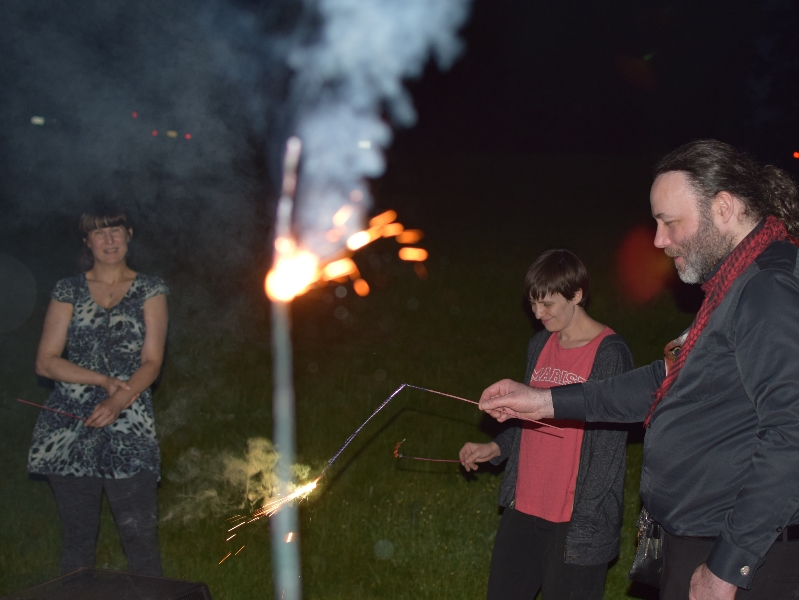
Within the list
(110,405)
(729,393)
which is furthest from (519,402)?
(110,405)

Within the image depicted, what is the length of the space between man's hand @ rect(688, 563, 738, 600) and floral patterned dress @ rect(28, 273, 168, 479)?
253cm

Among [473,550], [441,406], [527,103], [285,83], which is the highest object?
[527,103]

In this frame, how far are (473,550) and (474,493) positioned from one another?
74cm

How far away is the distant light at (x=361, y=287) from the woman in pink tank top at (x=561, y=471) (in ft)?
28.4

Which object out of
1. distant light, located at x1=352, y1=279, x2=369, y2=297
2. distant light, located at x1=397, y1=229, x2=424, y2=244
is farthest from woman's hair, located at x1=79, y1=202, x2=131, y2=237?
distant light, located at x1=397, y1=229, x2=424, y2=244

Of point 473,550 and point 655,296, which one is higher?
point 655,296

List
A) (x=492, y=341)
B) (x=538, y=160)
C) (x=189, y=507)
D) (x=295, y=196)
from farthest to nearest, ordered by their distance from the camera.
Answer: (x=538, y=160) → (x=295, y=196) → (x=492, y=341) → (x=189, y=507)

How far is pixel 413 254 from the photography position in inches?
587

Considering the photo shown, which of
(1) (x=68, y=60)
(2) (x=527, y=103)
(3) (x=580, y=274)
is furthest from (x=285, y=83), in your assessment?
(2) (x=527, y=103)

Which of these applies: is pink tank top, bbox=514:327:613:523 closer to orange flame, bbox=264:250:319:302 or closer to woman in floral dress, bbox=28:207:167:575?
woman in floral dress, bbox=28:207:167:575

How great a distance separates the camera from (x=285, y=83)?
40.4 ft

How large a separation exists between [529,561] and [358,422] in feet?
13.5

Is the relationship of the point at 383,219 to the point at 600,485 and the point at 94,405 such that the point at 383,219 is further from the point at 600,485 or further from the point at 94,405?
the point at 600,485

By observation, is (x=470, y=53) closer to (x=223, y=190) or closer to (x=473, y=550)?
(x=223, y=190)
